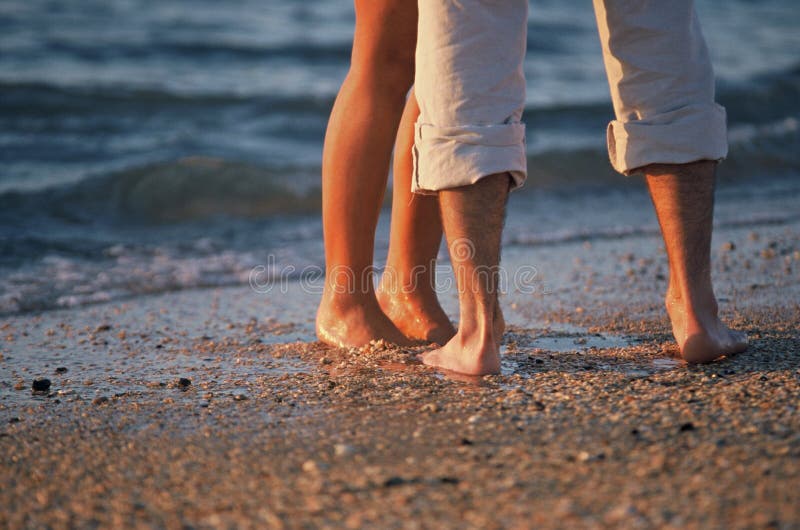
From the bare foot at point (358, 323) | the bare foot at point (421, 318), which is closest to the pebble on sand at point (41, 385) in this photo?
the bare foot at point (358, 323)

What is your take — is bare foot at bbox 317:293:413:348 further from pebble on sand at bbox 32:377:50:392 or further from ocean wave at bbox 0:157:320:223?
ocean wave at bbox 0:157:320:223

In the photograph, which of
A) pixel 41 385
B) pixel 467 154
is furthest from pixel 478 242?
pixel 41 385

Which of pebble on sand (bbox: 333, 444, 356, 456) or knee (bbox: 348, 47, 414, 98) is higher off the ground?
knee (bbox: 348, 47, 414, 98)

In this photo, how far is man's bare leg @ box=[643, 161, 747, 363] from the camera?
212cm

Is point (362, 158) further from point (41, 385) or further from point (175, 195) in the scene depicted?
point (175, 195)

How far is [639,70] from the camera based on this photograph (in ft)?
6.88

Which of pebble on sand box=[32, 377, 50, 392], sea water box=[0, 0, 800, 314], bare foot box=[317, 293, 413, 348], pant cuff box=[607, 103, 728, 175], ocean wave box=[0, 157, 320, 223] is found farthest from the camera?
ocean wave box=[0, 157, 320, 223]

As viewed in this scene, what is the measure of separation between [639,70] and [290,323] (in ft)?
4.73

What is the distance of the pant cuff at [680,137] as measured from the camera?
207cm

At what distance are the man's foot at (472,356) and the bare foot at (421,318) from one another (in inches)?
13.3

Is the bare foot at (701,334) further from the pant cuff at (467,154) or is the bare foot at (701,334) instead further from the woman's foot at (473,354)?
the pant cuff at (467,154)

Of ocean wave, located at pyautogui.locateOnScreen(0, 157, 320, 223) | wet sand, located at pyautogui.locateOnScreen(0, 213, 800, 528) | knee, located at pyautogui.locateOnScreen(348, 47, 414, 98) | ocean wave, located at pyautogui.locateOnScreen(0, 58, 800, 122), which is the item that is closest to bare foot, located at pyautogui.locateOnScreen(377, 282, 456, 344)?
wet sand, located at pyautogui.locateOnScreen(0, 213, 800, 528)

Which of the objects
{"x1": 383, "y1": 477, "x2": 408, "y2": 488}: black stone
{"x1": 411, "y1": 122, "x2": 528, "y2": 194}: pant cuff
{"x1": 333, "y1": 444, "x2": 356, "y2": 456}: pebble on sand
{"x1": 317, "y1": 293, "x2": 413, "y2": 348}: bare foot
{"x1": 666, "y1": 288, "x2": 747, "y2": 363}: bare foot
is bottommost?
{"x1": 333, "y1": 444, "x2": 356, "y2": 456}: pebble on sand

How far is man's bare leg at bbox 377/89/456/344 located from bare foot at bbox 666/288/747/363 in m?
0.63
